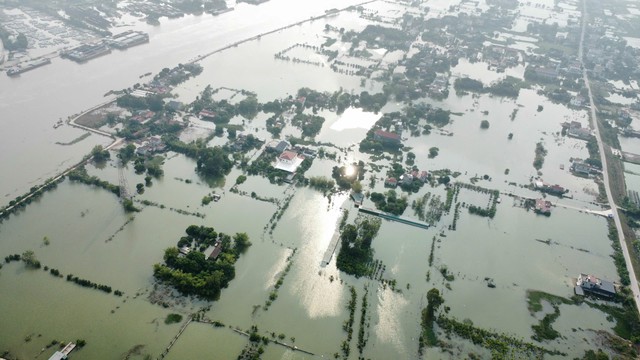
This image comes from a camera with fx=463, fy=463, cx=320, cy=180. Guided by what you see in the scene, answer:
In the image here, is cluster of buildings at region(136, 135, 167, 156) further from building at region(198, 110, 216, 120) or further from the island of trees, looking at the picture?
the island of trees

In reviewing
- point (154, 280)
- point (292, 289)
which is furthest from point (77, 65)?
point (292, 289)

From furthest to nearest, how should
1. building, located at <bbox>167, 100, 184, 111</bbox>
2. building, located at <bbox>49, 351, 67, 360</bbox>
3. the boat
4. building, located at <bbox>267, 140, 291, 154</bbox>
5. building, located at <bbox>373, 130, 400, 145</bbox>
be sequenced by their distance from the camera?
1. the boat
2. building, located at <bbox>167, 100, 184, 111</bbox>
3. building, located at <bbox>373, 130, 400, 145</bbox>
4. building, located at <bbox>267, 140, 291, 154</bbox>
5. building, located at <bbox>49, 351, 67, 360</bbox>

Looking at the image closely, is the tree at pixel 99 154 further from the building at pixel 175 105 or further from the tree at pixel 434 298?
the tree at pixel 434 298

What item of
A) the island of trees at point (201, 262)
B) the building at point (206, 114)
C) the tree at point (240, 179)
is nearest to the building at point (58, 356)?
the island of trees at point (201, 262)

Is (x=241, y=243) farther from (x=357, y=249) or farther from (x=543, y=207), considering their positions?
(x=543, y=207)

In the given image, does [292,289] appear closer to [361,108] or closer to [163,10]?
[361,108]

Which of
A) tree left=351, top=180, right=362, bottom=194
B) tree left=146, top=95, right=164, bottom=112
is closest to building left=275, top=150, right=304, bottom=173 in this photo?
tree left=351, top=180, right=362, bottom=194

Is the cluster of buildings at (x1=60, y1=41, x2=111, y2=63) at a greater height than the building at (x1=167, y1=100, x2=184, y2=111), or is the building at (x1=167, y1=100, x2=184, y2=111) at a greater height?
the cluster of buildings at (x1=60, y1=41, x2=111, y2=63)
